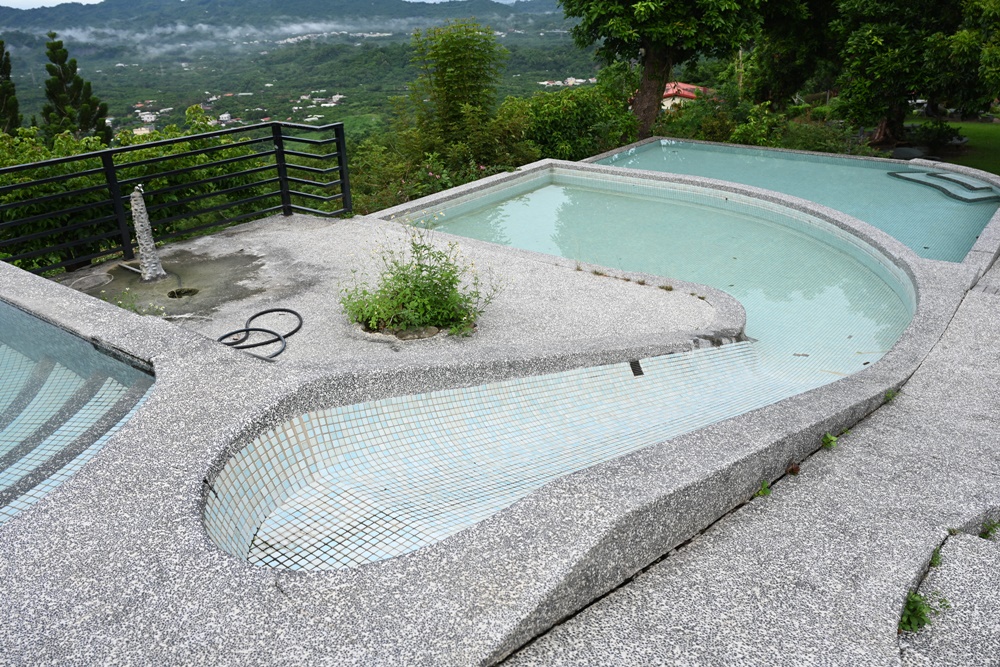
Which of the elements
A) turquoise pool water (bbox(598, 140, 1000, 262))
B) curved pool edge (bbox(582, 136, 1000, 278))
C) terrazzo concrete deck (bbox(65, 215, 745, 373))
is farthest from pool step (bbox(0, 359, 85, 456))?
turquoise pool water (bbox(598, 140, 1000, 262))

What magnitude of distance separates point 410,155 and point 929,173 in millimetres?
7047

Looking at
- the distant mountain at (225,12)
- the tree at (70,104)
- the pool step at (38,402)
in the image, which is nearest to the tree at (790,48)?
the pool step at (38,402)

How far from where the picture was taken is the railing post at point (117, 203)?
5.57 m

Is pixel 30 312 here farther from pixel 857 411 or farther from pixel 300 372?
pixel 857 411

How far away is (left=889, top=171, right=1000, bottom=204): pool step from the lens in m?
8.43

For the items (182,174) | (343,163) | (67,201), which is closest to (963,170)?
(343,163)

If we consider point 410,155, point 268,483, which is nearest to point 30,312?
point 268,483

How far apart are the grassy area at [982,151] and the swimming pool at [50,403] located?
45.4 feet

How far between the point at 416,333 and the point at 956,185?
310 inches

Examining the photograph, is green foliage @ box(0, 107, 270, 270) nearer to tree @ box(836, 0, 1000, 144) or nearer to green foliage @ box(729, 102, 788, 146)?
green foliage @ box(729, 102, 788, 146)

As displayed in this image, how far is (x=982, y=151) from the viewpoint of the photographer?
46.9 feet

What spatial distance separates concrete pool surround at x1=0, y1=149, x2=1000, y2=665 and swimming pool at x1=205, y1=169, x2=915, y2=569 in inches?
6.8

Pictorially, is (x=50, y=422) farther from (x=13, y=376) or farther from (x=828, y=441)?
(x=828, y=441)

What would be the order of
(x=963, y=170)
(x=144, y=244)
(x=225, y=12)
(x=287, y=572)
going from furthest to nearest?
1. (x=225, y=12)
2. (x=963, y=170)
3. (x=144, y=244)
4. (x=287, y=572)
